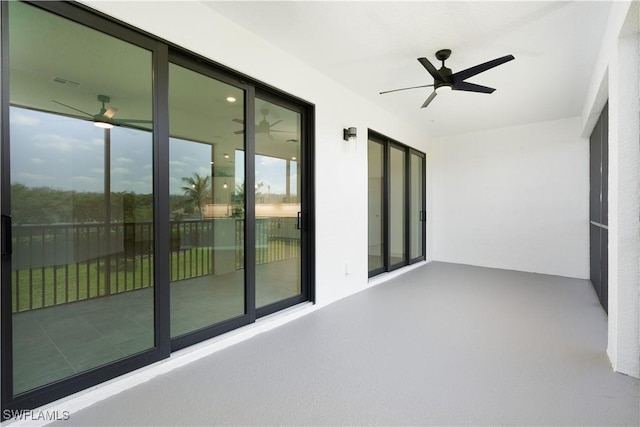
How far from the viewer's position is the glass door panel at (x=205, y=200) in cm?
248

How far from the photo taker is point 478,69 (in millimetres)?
2908

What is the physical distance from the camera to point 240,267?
2.94 metres

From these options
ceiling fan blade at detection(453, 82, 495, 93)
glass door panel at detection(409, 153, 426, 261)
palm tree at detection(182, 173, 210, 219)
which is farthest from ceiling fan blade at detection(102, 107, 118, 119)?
glass door panel at detection(409, 153, 426, 261)

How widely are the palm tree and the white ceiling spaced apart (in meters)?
1.43

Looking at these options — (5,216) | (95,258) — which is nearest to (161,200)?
(95,258)

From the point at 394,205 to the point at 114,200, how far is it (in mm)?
4527

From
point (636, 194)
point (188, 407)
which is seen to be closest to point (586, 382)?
point (636, 194)

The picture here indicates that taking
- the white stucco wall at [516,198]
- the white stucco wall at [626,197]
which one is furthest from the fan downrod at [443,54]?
the white stucco wall at [516,198]

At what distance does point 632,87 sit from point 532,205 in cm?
399

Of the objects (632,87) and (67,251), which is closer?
(67,251)

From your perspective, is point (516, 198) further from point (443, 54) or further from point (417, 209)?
point (443, 54)

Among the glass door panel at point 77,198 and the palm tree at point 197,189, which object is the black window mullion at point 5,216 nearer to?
the glass door panel at point 77,198

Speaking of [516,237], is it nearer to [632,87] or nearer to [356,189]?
[356,189]

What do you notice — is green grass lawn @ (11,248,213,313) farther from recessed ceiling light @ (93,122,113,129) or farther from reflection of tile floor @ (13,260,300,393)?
recessed ceiling light @ (93,122,113,129)
